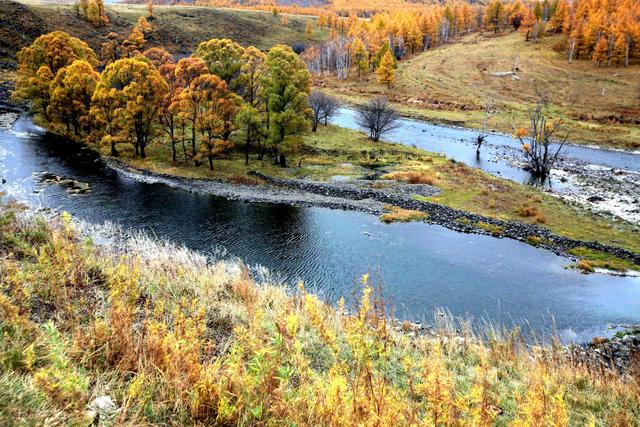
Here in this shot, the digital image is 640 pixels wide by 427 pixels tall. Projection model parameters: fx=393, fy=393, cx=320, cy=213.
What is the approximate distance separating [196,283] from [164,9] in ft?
582

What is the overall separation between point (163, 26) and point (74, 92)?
10497 centimetres

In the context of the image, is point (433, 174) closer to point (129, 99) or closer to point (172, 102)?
point (172, 102)

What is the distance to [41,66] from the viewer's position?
54125mm

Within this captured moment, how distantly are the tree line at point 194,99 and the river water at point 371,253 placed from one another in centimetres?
823

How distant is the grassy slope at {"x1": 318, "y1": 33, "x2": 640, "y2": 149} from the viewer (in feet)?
257

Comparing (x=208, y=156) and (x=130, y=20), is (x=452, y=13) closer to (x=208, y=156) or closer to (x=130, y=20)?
(x=130, y=20)

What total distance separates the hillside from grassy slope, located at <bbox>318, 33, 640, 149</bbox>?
54804 millimetres

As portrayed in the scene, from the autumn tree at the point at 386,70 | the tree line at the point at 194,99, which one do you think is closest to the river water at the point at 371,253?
the tree line at the point at 194,99

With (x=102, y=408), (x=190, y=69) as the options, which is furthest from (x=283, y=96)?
(x=102, y=408)

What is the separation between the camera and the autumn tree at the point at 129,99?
4244 centimetres

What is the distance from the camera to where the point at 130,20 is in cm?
13262

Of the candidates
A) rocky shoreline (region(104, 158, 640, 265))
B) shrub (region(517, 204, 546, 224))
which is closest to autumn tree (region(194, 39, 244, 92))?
rocky shoreline (region(104, 158, 640, 265))

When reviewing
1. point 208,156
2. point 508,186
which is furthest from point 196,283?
point 508,186

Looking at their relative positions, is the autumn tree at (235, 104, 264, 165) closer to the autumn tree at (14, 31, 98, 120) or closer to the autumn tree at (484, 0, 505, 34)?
the autumn tree at (14, 31, 98, 120)
